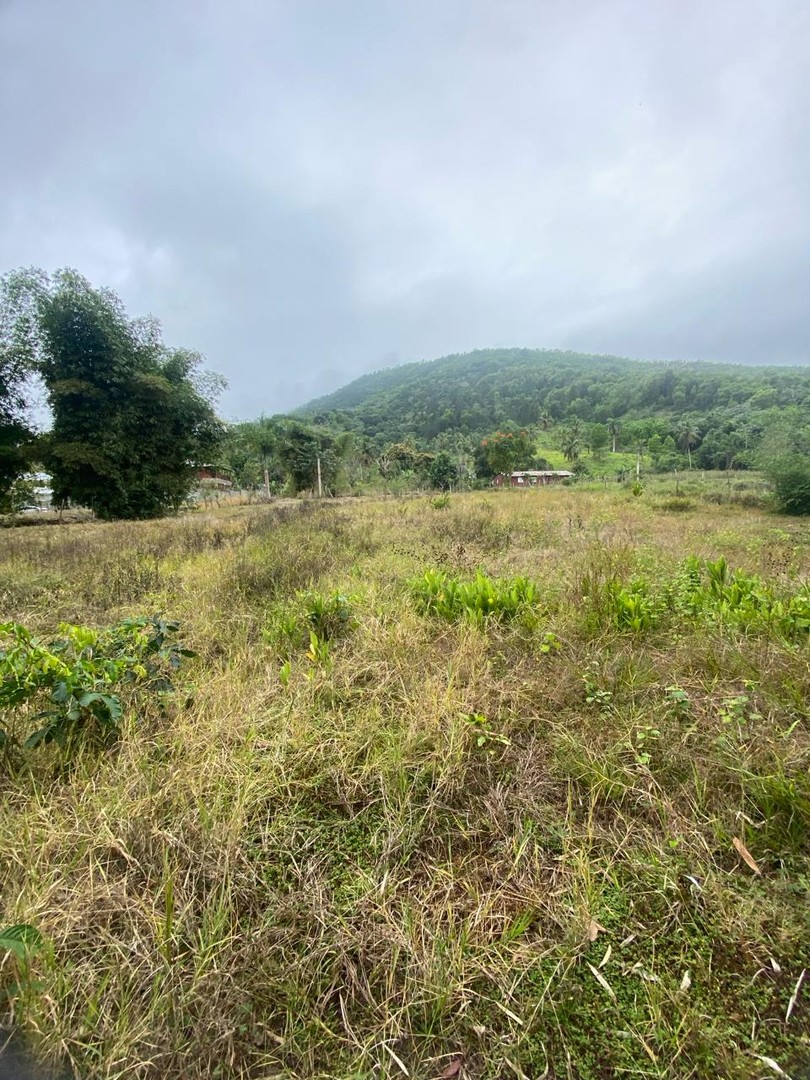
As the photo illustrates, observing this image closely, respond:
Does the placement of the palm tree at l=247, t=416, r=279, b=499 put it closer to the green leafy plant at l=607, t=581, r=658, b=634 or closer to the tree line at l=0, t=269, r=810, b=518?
the tree line at l=0, t=269, r=810, b=518

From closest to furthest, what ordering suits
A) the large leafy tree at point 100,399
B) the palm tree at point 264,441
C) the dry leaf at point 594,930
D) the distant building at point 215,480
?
the dry leaf at point 594,930
the large leafy tree at point 100,399
the distant building at point 215,480
the palm tree at point 264,441

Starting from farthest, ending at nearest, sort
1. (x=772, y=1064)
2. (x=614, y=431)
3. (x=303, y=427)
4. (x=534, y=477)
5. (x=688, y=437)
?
(x=614, y=431) < (x=688, y=437) < (x=534, y=477) < (x=303, y=427) < (x=772, y=1064)

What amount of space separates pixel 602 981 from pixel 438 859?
1.77 feet

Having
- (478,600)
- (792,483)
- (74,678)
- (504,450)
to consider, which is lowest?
(478,600)

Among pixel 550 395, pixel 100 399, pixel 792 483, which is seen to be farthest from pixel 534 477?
pixel 550 395

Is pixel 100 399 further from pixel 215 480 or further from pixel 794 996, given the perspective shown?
pixel 215 480

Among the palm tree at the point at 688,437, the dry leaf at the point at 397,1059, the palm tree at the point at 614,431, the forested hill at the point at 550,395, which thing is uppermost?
the forested hill at the point at 550,395

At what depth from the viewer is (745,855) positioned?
4.39 ft

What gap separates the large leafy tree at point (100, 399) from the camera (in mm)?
15469

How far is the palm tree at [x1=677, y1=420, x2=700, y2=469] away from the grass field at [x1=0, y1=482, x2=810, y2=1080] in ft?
174

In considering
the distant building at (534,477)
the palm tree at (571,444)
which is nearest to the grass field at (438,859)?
the distant building at (534,477)

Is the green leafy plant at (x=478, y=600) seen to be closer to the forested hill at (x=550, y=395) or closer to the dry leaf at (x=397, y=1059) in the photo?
the dry leaf at (x=397, y=1059)

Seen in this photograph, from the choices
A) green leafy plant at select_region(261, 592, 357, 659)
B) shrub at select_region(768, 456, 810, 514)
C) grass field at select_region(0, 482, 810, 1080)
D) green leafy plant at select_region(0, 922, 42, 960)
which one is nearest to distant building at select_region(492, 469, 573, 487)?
shrub at select_region(768, 456, 810, 514)

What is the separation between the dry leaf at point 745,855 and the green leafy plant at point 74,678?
2.37m
